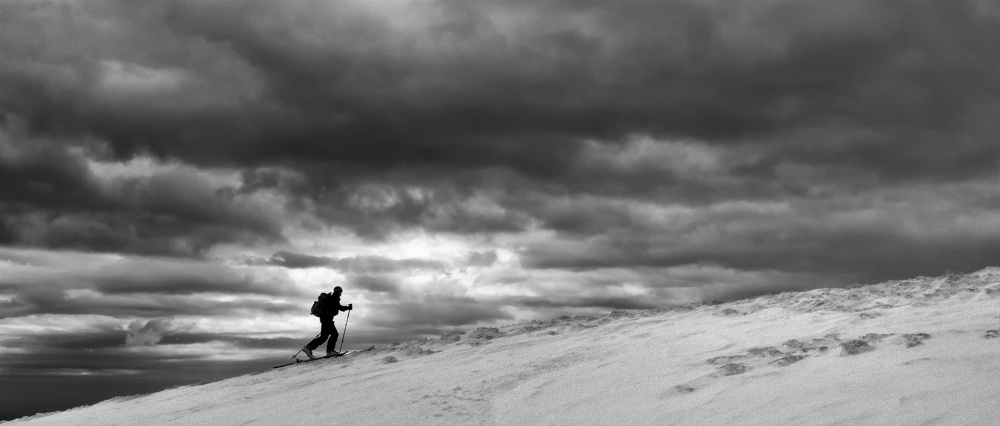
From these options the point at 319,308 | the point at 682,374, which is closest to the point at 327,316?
the point at 319,308

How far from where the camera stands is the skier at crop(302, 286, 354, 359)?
19.4m

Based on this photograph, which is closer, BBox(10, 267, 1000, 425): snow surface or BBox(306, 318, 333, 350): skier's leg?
BBox(10, 267, 1000, 425): snow surface

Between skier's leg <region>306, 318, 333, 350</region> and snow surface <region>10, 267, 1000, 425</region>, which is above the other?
skier's leg <region>306, 318, 333, 350</region>

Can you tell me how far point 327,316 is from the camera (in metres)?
19.5

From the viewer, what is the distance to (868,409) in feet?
29.4

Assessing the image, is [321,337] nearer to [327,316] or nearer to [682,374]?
[327,316]

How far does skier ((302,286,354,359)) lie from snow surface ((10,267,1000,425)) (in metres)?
0.65

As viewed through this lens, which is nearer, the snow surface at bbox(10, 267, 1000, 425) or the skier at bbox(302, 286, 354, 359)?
the snow surface at bbox(10, 267, 1000, 425)

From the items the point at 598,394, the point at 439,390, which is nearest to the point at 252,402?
the point at 439,390

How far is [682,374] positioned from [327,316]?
1069 cm

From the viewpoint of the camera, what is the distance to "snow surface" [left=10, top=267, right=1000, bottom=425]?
376 inches

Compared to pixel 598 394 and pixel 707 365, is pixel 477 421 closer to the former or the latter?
pixel 598 394

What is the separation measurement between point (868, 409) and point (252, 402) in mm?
11287

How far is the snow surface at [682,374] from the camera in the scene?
31.3ft
